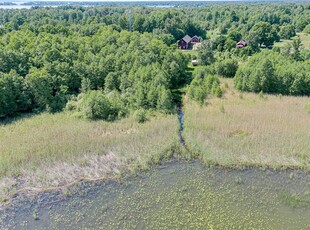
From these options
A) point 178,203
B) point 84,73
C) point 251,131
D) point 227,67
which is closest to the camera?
point 178,203

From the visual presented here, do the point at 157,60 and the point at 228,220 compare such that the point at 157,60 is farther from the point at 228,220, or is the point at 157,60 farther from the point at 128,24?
the point at 128,24

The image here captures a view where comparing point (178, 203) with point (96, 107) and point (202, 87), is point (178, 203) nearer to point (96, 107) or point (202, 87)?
point (96, 107)

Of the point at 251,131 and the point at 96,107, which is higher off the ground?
the point at 96,107

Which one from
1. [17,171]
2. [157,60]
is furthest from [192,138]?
[157,60]

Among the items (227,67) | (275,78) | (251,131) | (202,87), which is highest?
(227,67)

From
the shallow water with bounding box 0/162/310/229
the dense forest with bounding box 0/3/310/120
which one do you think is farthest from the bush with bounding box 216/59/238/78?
the shallow water with bounding box 0/162/310/229

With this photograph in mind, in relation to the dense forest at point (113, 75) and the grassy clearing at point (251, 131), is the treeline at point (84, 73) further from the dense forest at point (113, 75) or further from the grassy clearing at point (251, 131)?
the grassy clearing at point (251, 131)

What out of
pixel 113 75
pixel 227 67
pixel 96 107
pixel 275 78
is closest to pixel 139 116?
pixel 96 107

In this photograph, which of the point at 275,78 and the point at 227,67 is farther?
the point at 227,67
